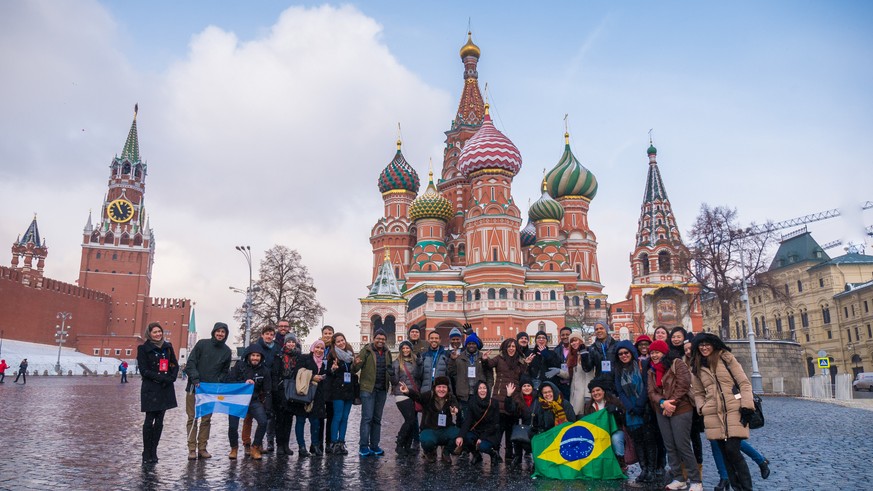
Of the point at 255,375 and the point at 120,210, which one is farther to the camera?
the point at 120,210

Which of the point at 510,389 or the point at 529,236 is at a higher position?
the point at 529,236

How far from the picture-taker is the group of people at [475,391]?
6.63 m

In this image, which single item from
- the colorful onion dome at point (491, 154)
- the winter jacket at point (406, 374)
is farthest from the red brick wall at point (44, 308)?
the winter jacket at point (406, 374)

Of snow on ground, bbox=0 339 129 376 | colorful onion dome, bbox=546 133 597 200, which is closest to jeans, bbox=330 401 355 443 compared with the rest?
snow on ground, bbox=0 339 129 376

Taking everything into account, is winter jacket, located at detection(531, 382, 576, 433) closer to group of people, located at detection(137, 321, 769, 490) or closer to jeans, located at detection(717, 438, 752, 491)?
group of people, located at detection(137, 321, 769, 490)

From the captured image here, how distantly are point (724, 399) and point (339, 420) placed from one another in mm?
5136

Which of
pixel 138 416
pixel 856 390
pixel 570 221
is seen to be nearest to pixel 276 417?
pixel 138 416

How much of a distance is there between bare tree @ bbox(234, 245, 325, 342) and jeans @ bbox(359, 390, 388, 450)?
29525 millimetres

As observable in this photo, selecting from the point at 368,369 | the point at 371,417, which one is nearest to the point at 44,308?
the point at 368,369

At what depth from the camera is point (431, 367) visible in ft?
29.9

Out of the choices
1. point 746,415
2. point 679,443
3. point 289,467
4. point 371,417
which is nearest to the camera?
point 746,415

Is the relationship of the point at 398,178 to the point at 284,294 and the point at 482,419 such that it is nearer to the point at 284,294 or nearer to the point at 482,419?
the point at 284,294

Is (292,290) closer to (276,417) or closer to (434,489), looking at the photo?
(276,417)

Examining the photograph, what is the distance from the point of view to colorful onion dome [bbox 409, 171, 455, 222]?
165 feet
